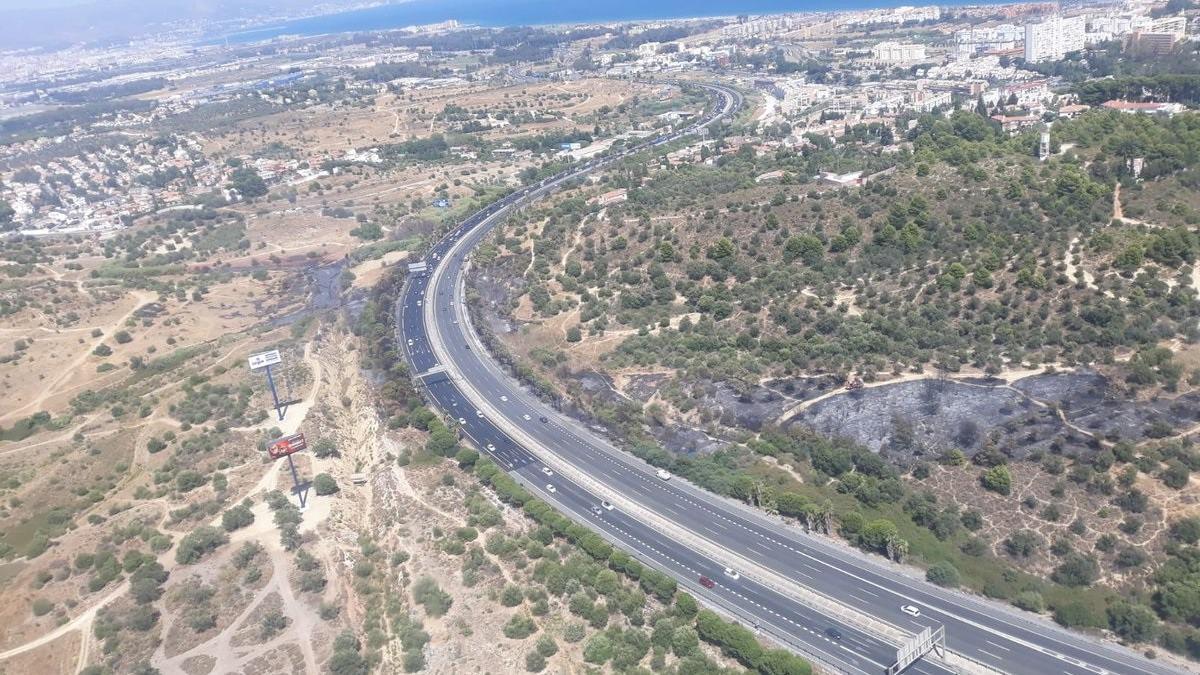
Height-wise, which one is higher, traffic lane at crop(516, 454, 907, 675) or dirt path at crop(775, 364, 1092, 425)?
dirt path at crop(775, 364, 1092, 425)

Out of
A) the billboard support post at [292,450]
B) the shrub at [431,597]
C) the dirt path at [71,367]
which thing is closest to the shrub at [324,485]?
the billboard support post at [292,450]

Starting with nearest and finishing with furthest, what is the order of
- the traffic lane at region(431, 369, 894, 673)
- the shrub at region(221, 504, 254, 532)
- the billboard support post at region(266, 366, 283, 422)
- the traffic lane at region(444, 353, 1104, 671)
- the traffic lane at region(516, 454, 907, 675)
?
the traffic lane at region(444, 353, 1104, 671) < the traffic lane at region(516, 454, 907, 675) < the traffic lane at region(431, 369, 894, 673) < the shrub at region(221, 504, 254, 532) < the billboard support post at region(266, 366, 283, 422)

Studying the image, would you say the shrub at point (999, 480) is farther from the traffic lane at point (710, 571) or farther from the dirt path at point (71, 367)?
the dirt path at point (71, 367)

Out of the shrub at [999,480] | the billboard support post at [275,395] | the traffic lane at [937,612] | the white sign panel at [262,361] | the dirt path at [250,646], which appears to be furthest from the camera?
the billboard support post at [275,395]

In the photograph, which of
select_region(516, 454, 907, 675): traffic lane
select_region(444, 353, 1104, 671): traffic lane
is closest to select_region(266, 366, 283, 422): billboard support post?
select_region(516, 454, 907, 675): traffic lane

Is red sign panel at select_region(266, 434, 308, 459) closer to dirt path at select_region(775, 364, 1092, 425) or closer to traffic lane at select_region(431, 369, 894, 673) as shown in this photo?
traffic lane at select_region(431, 369, 894, 673)

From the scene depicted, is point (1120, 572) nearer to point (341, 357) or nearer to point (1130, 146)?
point (1130, 146)
